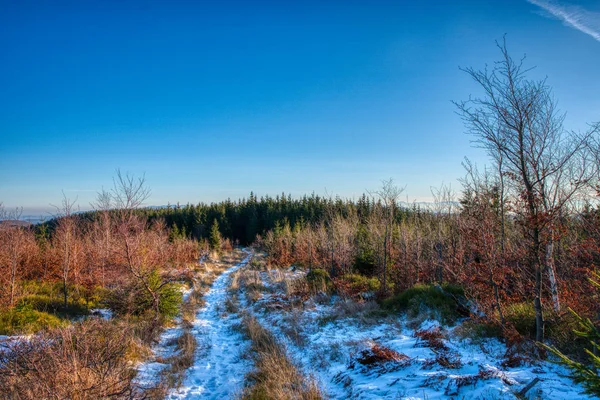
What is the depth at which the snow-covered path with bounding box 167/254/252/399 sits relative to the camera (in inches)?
207

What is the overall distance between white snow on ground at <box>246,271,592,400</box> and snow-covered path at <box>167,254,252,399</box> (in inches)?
49.6

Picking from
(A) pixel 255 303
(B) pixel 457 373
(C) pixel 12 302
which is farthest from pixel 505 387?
(C) pixel 12 302

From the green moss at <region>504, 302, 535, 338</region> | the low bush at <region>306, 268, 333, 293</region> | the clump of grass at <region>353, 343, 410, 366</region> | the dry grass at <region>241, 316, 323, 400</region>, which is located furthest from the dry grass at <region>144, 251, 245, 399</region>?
the green moss at <region>504, 302, 535, 338</region>

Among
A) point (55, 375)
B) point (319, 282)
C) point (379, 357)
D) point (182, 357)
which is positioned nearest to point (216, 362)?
point (182, 357)

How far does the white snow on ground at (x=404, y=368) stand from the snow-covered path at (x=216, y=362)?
49.6 inches

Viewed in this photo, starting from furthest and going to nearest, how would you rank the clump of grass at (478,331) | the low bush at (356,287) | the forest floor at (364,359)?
the low bush at (356,287) < the clump of grass at (478,331) < the forest floor at (364,359)

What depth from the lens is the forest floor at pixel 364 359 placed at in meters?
3.81

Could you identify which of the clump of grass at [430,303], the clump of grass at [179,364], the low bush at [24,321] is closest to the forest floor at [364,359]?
the clump of grass at [179,364]

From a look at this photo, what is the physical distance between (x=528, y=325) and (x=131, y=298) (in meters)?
10.8

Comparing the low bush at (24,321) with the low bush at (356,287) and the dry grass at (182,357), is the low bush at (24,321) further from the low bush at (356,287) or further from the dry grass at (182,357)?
the low bush at (356,287)

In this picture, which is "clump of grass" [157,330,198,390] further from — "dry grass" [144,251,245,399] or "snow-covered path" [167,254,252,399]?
"snow-covered path" [167,254,252,399]

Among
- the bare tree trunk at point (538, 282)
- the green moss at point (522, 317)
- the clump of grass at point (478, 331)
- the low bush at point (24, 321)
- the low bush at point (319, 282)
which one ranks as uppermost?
the bare tree trunk at point (538, 282)

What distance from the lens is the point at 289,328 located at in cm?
820

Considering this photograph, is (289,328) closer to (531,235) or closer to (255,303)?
(255,303)
